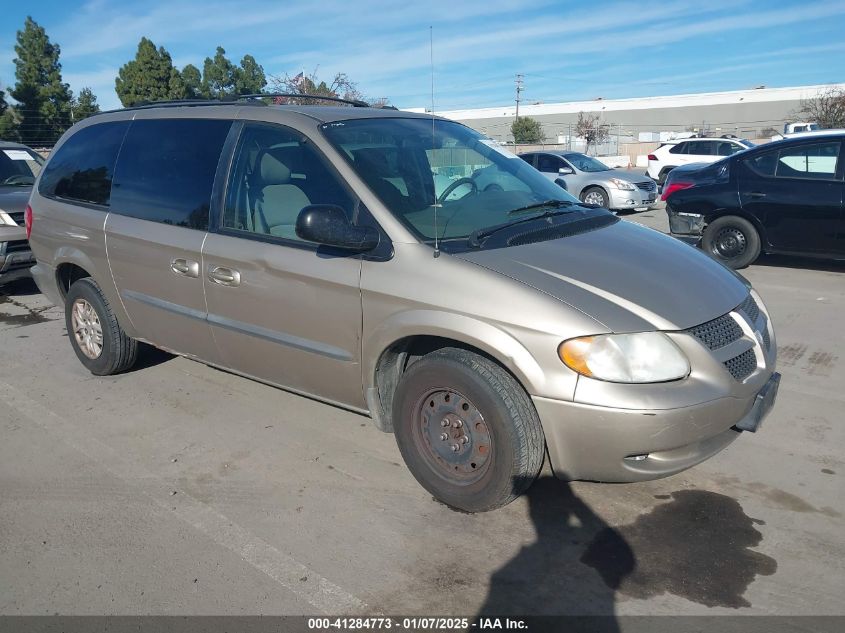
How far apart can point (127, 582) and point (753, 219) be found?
7807 millimetres

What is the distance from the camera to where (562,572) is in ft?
9.39

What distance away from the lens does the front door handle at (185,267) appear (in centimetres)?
410

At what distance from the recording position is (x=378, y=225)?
3.40 m

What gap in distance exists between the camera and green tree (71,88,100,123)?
137 ft

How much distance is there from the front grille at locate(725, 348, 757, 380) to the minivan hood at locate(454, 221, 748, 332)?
8.4 inches

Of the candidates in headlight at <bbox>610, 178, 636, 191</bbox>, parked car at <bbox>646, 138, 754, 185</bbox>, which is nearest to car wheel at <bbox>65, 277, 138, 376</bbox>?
headlight at <bbox>610, 178, 636, 191</bbox>

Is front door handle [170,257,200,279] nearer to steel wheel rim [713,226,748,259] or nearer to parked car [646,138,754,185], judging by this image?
steel wheel rim [713,226,748,259]

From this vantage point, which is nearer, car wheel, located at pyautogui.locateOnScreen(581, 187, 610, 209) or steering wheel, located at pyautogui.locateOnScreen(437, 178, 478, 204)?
steering wheel, located at pyautogui.locateOnScreen(437, 178, 478, 204)

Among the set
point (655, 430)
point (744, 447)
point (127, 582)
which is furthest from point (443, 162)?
point (127, 582)

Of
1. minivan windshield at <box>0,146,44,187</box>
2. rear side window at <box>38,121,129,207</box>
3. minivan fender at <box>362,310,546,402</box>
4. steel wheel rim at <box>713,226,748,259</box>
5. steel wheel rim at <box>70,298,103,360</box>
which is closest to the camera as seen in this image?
minivan fender at <box>362,310,546,402</box>

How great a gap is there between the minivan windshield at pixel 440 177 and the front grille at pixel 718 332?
1127 mm

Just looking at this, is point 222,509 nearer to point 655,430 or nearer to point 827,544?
point 655,430

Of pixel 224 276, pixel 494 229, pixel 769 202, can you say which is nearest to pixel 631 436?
pixel 494 229

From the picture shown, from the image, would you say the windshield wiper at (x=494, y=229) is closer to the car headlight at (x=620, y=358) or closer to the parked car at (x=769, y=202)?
the car headlight at (x=620, y=358)
